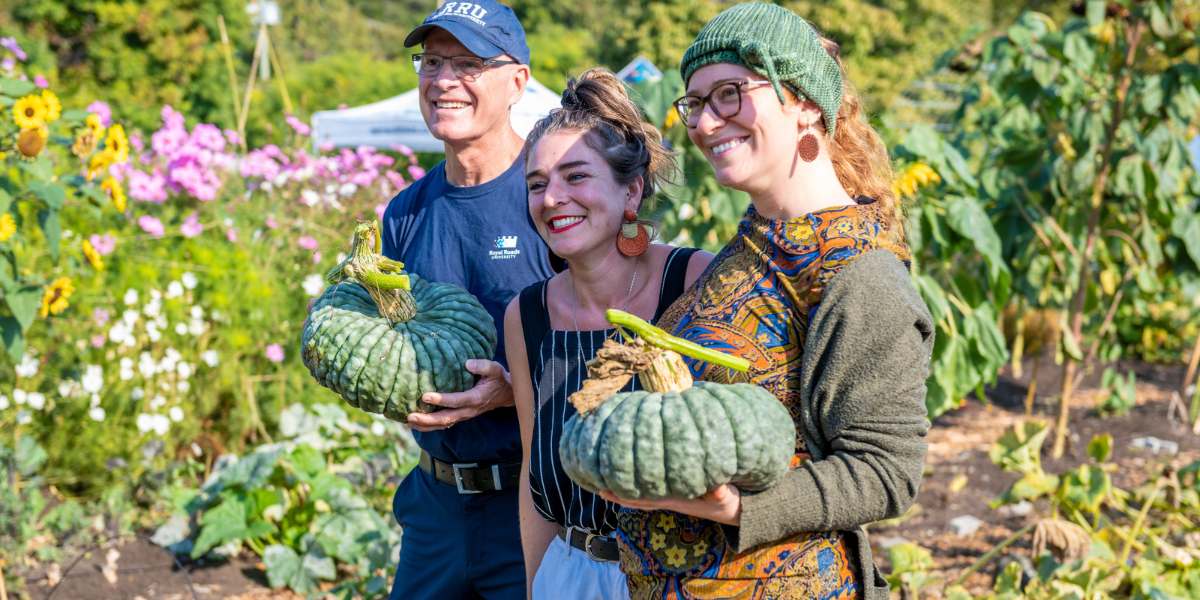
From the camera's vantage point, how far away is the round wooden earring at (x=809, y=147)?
5.81 feet

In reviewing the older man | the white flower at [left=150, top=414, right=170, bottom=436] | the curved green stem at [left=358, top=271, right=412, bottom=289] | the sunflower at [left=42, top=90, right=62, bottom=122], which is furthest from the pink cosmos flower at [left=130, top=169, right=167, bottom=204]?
the curved green stem at [left=358, top=271, right=412, bottom=289]

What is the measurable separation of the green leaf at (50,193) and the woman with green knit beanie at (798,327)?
2.65 metres

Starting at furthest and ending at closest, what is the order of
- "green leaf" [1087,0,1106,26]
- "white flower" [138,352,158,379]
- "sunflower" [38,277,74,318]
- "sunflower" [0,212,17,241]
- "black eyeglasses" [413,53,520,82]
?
1. "green leaf" [1087,0,1106,26]
2. "white flower" [138,352,158,379]
3. "sunflower" [38,277,74,318]
4. "sunflower" [0,212,17,241]
5. "black eyeglasses" [413,53,520,82]

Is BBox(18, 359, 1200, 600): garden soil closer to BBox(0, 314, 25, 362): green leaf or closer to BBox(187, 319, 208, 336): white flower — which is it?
BBox(0, 314, 25, 362): green leaf

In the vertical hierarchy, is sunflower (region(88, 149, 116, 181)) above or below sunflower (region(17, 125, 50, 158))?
below

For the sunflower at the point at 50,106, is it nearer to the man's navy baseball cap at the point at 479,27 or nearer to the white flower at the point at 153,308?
the white flower at the point at 153,308

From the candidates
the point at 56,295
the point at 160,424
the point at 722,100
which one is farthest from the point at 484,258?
the point at 160,424

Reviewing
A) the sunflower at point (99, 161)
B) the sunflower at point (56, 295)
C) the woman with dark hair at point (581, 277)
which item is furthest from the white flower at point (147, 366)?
the woman with dark hair at point (581, 277)

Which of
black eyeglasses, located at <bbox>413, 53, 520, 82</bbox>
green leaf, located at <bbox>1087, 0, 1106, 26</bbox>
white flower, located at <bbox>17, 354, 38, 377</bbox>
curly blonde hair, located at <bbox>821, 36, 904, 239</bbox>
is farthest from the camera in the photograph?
green leaf, located at <bbox>1087, 0, 1106, 26</bbox>

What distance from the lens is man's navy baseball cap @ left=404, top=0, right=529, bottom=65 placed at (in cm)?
263

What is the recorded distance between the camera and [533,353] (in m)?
2.24

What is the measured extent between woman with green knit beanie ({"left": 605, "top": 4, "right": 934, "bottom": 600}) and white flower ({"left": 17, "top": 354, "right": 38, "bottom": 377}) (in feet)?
12.0

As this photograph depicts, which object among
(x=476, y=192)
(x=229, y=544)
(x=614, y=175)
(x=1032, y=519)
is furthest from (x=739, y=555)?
(x=1032, y=519)

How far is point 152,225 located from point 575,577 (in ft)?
12.8
